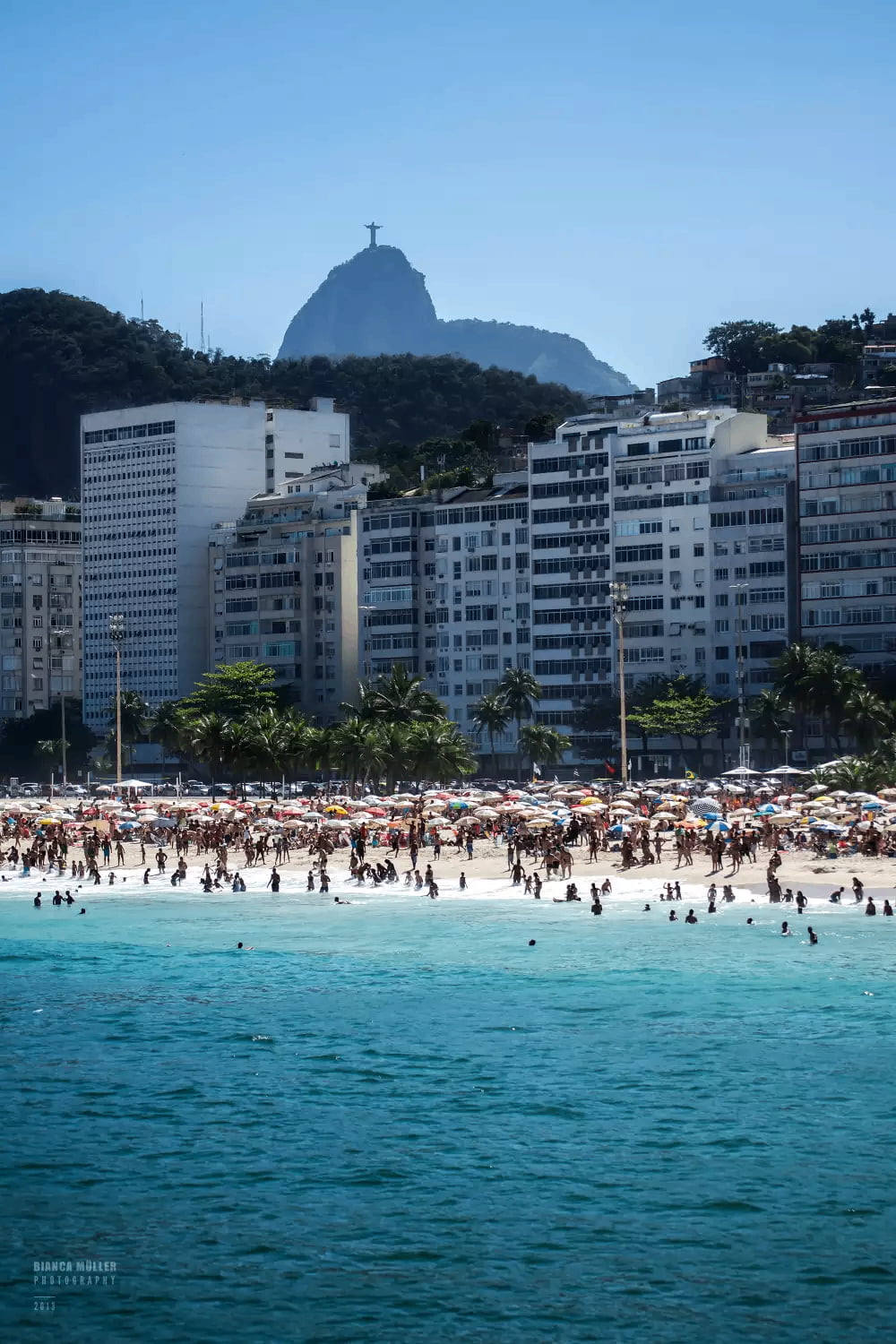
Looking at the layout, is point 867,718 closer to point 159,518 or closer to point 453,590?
point 453,590

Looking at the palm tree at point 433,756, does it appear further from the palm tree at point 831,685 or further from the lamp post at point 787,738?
the lamp post at point 787,738

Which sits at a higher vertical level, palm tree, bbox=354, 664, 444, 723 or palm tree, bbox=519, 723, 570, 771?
palm tree, bbox=354, 664, 444, 723

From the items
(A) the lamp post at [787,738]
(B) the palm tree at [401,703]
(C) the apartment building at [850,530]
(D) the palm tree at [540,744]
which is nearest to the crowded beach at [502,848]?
(B) the palm tree at [401,703]

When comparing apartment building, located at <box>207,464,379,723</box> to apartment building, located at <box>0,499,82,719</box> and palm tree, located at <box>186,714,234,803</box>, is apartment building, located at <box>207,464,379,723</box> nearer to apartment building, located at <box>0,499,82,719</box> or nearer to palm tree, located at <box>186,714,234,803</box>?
apartment building, located at <box>0,499,82,719</box>

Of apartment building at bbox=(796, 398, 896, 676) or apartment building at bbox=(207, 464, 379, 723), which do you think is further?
apartment building at bbox=(207, 464, 379, 723)

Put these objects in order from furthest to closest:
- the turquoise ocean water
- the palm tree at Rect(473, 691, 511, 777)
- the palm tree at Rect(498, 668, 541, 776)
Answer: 1. the palm tree at Rect(498, 668, 541, 776)
2. the palm tree at Rect(473, 691, 511, 777)
3. the turquoise ocean water

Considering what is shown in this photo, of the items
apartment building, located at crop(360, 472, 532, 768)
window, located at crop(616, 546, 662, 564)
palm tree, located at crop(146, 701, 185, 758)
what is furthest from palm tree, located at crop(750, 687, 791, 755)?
palm tree, located at crop(146, 701, 185, 758)
